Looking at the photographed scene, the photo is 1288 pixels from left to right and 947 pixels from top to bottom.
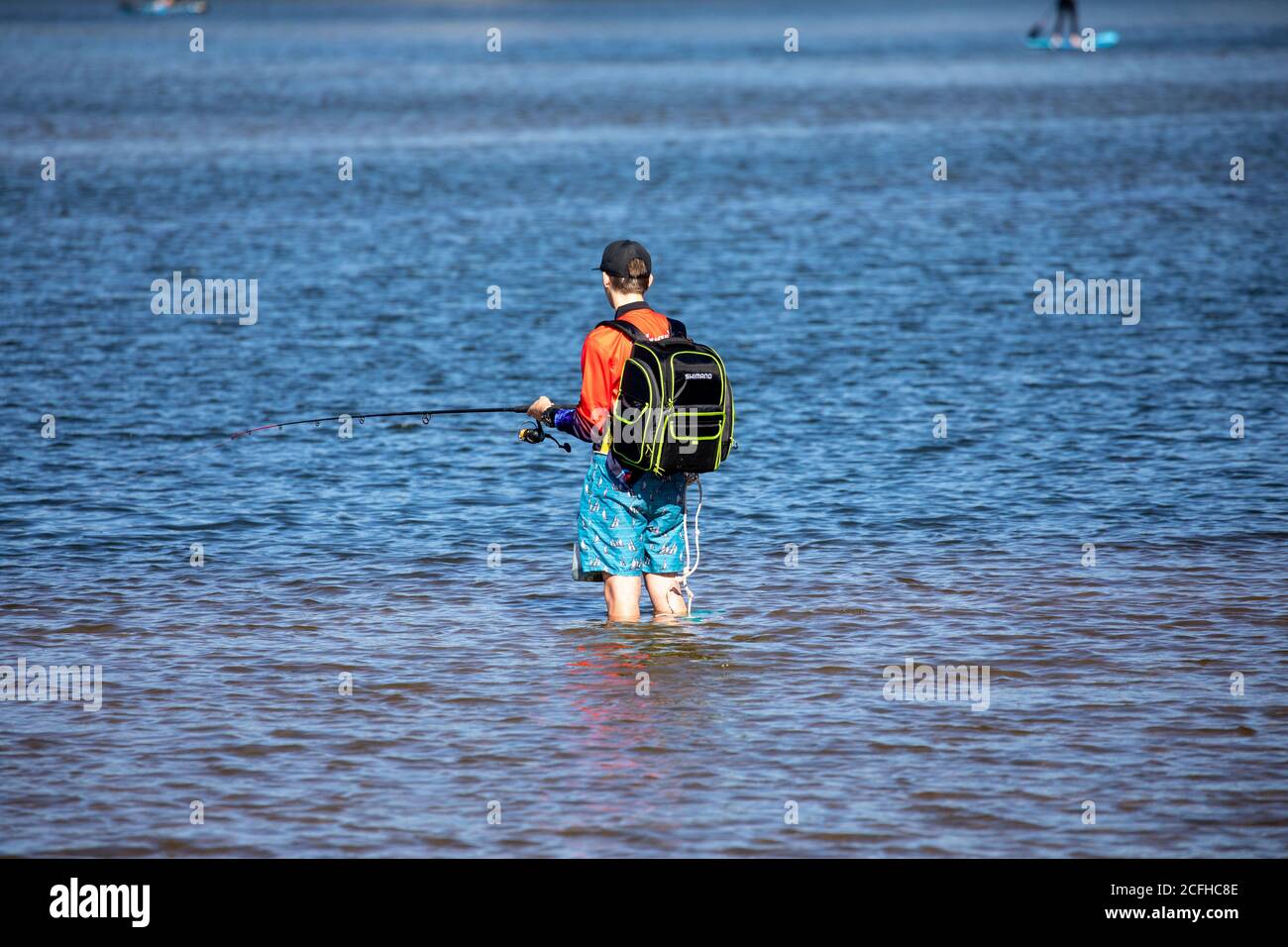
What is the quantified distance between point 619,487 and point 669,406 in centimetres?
60

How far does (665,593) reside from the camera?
9227 mm

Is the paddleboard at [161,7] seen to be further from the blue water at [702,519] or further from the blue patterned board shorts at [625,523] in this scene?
the blue patterned board shorts at [625,523]

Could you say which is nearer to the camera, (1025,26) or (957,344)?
(957,344)

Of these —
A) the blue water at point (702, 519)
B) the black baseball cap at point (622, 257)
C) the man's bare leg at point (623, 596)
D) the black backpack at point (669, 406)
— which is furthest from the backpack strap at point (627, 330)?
the blue water at point (702, 519)

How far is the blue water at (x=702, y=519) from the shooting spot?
731 centimetres

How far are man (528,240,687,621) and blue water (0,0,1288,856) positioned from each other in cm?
41

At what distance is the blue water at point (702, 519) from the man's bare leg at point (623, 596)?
13 cm

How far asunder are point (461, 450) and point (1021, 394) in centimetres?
466

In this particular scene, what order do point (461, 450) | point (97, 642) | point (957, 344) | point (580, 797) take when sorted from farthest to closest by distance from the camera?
point (957, 344) → point (461, 450) → point (97, 642) → point (580, 797)

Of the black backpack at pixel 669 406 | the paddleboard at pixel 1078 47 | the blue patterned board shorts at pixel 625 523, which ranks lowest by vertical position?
the blue patterned board shorts at pixel 625 523

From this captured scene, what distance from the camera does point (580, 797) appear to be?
23.7ft

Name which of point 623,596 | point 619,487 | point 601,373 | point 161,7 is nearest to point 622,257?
point 601,373
